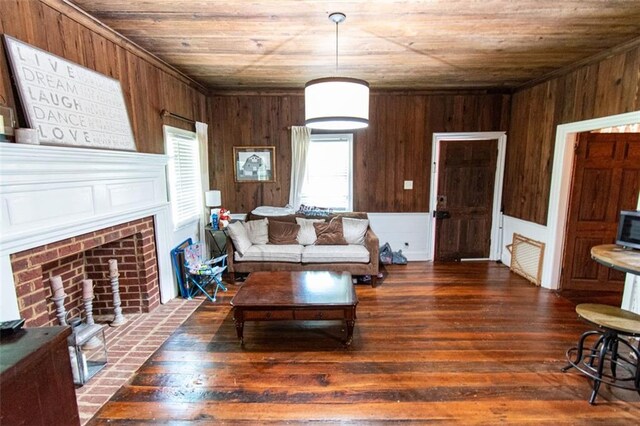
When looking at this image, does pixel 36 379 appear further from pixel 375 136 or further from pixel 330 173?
pixel 375 136

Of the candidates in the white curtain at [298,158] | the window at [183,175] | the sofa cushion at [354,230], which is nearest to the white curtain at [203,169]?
the window at [183,175]

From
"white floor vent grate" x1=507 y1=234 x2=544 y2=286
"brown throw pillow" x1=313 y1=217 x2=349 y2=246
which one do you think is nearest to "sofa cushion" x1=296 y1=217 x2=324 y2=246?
"brown throw pillow" x1=313 y1=217 x2=349 y2=246

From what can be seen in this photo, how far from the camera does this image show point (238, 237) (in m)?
4.09

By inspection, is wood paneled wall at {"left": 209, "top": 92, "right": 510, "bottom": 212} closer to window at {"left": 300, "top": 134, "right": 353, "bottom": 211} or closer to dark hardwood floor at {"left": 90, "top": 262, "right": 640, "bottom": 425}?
window at {"left": 300, "top": 134, "right": 353, "bottom": 211}

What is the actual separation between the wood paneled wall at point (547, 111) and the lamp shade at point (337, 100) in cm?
264

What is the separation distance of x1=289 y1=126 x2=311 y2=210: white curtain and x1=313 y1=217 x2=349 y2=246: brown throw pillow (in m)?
0.70

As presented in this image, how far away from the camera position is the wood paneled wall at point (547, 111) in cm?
304

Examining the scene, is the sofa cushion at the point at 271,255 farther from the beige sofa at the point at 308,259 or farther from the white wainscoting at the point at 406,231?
the white wainscoting at the point at 406,231

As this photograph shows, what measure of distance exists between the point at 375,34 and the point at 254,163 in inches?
112

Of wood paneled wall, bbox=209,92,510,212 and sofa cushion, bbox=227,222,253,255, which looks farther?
wood paneled wall, bbox=209,92,510,212

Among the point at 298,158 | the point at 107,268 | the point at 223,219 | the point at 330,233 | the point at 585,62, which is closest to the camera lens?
the point at 107,268

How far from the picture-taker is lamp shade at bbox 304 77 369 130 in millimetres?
2236

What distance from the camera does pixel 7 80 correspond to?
6.27ft

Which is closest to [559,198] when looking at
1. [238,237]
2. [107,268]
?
[238,237]
